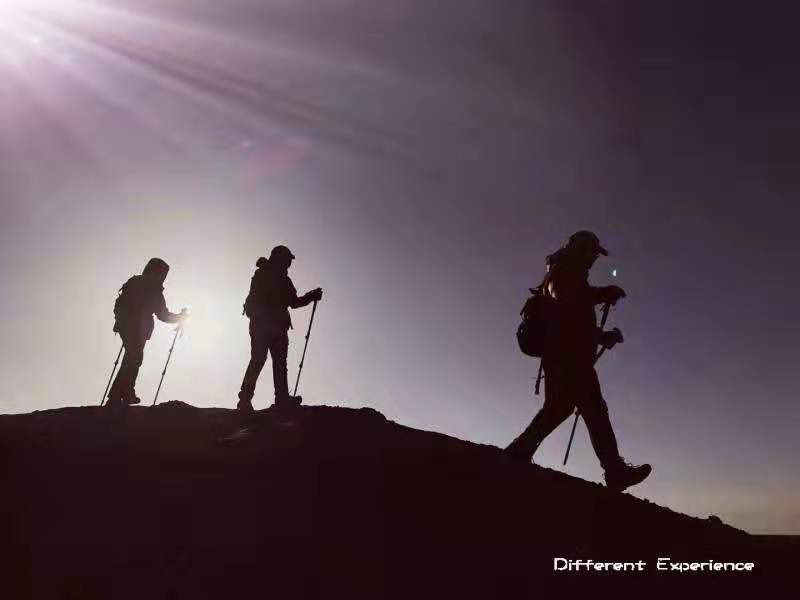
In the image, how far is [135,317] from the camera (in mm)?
11477

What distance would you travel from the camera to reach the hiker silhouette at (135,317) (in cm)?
1127

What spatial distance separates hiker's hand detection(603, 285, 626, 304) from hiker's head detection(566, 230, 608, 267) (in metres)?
0.45

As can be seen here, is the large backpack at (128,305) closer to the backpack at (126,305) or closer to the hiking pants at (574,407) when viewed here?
the backpack at (126,305)

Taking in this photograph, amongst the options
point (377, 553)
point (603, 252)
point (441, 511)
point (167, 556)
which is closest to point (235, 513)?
point (167, 556)

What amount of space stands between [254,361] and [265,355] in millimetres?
246

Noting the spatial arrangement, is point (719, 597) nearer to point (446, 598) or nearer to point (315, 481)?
point (446, 598)

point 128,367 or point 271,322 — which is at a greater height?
point 271,322

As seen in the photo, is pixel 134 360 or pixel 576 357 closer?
pixel 576 357

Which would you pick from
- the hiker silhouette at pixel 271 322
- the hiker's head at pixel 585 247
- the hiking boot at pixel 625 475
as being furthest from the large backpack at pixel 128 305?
the hiking boot at pixel 625 475

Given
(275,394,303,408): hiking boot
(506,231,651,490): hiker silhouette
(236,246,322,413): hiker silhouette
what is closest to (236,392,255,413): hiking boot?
(236,246,322,413): hiker silhouette

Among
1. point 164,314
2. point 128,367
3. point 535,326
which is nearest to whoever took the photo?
point 535,326

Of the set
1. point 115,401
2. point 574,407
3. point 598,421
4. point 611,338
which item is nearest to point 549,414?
point 574,407

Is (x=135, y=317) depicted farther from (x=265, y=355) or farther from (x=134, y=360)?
(x=265, y=355)

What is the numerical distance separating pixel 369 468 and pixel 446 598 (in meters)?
2.53
